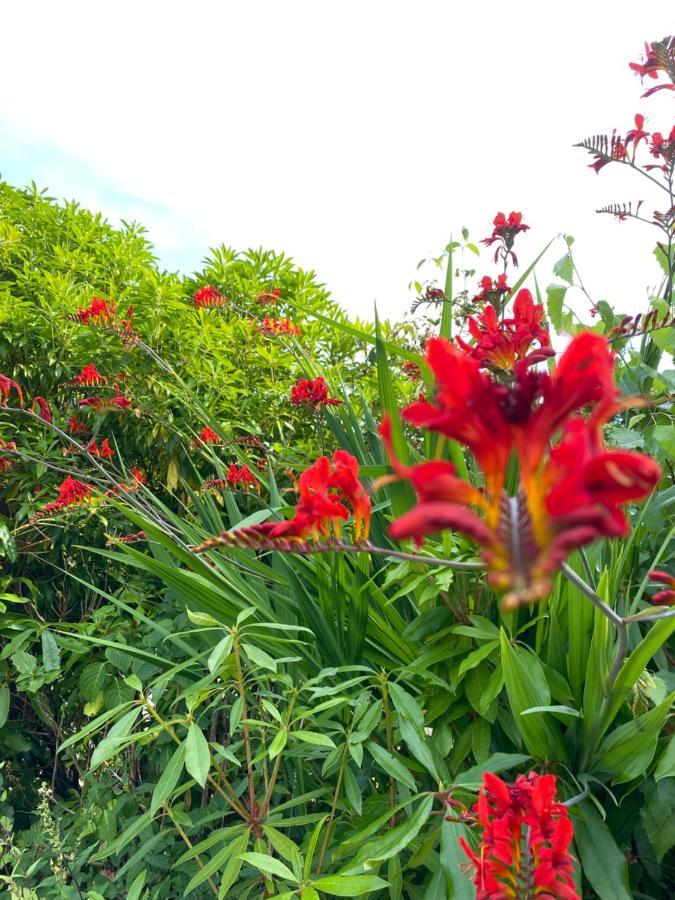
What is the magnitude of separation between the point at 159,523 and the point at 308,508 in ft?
4.47

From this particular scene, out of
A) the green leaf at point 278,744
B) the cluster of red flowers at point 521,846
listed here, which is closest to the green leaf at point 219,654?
the green leaf at point 278,744

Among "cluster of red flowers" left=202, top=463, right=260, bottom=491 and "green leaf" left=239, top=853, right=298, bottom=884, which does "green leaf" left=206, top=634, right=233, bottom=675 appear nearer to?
"green leaf" left=239, top=853, right=298, bottom=884

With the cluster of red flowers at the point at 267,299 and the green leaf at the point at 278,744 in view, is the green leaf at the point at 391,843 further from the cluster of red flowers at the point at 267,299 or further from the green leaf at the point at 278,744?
the cluster of red flowers at the point at 267,299

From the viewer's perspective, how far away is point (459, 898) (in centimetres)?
97

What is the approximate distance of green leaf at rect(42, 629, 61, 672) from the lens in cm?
202

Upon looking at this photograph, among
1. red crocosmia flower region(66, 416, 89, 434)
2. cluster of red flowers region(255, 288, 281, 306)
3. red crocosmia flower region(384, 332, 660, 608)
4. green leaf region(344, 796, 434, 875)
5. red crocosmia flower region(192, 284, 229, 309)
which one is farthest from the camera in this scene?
cluster of red flowers region(255, 288, 281, 306)

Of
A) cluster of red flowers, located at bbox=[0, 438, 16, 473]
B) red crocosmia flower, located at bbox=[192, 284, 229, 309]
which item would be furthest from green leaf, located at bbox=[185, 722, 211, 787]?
red crocosmia flower, located at bbox=[192, 284, 229, 309]

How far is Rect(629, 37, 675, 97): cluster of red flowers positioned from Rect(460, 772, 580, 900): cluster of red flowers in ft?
6.40

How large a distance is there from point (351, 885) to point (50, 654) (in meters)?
1.44

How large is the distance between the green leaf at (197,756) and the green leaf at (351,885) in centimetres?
25

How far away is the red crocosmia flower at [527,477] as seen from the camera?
12.7 inches

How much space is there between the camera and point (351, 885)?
3.16 ft

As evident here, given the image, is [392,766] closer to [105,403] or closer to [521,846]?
[521,846]

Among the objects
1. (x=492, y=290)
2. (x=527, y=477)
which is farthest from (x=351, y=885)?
(x=492, y=290)
